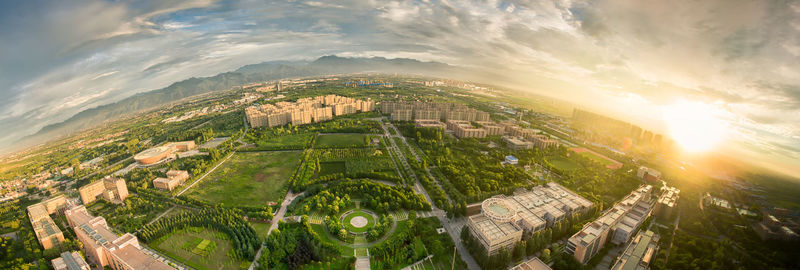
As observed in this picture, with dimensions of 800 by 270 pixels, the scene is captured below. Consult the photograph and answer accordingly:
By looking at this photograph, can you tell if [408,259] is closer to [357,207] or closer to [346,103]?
[357,207]

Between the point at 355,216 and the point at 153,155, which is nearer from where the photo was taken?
the point at 355,216

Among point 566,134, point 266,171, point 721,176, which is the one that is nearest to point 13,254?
point 266,171

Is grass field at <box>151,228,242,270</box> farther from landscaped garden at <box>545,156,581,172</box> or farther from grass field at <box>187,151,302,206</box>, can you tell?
landscaped garden at <box>545,156,581,172</box>

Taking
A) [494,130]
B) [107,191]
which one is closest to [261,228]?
→ [107,191]

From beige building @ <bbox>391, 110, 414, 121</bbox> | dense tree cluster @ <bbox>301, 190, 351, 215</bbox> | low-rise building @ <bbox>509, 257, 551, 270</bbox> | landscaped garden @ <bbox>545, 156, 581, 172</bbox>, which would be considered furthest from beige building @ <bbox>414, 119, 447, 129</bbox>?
low-rise building @ <bbox>509, 257, 551, 270</bbox>

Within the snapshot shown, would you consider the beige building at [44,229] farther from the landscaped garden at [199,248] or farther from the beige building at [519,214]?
the beige building at [519,214]

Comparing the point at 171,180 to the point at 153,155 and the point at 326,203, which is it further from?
the point at 326,203
